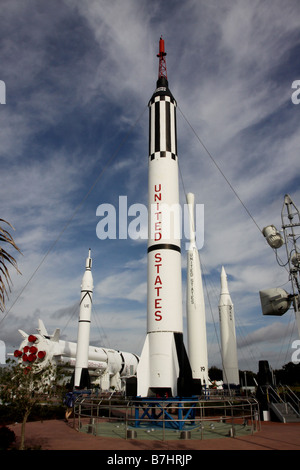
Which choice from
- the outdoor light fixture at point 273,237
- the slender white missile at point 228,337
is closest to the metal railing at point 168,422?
the outdoor light fixture at point 273,237

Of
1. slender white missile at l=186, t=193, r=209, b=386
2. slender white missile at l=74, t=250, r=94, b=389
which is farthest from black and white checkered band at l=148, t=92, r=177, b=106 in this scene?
slender white missile at l=74, t=250, r=94, b=389

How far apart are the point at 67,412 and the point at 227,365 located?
18022 mm

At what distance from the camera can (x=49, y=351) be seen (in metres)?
31.0

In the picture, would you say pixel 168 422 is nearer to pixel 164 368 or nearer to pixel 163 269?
pixel 164 368

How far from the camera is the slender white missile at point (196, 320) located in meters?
26.2

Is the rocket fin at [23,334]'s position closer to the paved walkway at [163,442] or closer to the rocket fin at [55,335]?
the rocket fin at [55,335]

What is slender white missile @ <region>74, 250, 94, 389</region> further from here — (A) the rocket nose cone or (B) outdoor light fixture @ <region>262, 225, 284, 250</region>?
(B) outdoor light fixture @ <region>262, 225, 284, 250</region>

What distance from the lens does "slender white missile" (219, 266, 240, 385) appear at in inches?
1240

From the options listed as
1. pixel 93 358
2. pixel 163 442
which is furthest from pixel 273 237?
pixel 93 358

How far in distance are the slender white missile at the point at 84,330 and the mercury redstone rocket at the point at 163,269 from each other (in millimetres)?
15468

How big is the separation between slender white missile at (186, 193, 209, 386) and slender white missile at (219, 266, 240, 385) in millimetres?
5924

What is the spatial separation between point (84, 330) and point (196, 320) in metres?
10.4

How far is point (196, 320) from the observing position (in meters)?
26.7
